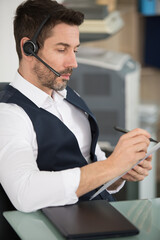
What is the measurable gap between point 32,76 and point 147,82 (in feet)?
9.59

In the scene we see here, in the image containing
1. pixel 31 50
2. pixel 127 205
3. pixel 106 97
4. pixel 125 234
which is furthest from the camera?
pixel 106 97

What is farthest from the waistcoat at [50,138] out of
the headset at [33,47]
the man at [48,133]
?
the headset at [33,47]

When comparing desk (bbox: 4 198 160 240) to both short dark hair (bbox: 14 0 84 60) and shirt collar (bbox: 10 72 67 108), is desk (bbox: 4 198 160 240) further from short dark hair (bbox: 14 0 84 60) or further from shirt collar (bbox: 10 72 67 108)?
short dark hair (bbox: 14 0 84 60)

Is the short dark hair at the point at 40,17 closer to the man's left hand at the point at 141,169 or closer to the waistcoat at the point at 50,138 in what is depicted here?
the waistcoat at the point at 50,138

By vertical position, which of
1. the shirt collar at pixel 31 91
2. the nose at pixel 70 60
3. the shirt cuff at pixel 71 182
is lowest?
the shirt cuff at pixel 71 182

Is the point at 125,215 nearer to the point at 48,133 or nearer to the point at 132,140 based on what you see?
the point at 132,140

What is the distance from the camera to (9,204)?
1266 millimetres

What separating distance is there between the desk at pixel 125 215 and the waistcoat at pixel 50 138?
18 cm

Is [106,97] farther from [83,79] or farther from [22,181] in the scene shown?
[22,181]

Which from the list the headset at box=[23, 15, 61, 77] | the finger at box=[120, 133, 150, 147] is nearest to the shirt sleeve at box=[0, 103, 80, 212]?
the finger at box=[120, 133, 150, 147]

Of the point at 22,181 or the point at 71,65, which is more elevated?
the point at 71,65

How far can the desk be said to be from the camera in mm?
1016

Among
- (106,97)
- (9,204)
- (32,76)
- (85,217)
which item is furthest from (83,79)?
(85,217)

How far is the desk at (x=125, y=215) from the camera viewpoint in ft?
3.33
